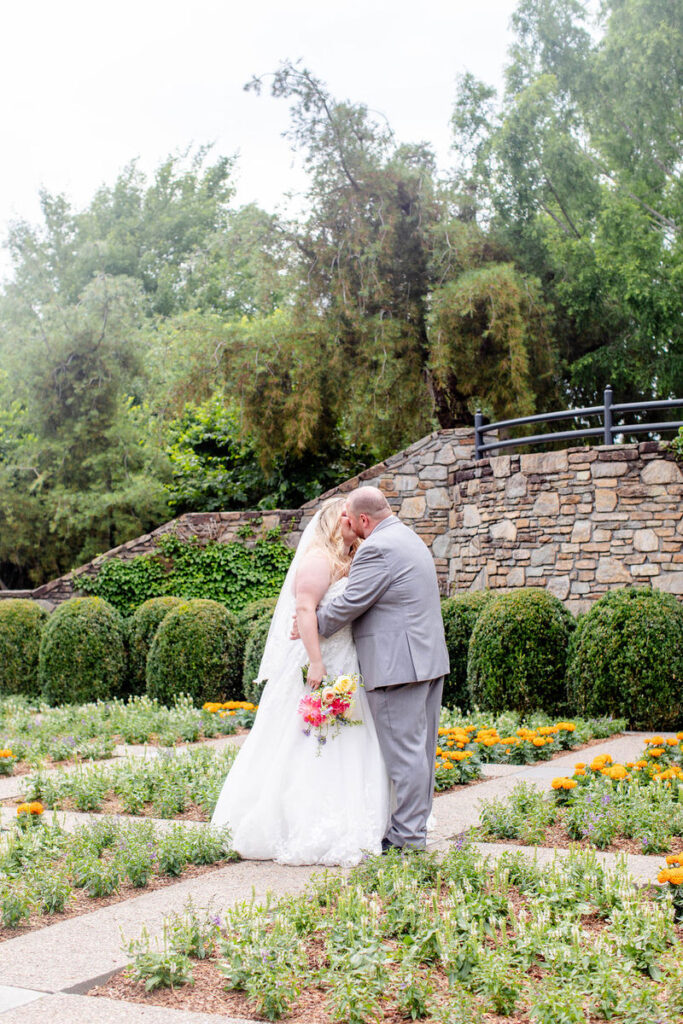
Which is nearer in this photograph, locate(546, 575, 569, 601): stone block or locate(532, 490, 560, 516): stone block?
locate(546, 575, 569, 601): stone block

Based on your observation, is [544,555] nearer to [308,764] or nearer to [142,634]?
[142,634]

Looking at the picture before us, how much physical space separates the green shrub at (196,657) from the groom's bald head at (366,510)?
234 inches

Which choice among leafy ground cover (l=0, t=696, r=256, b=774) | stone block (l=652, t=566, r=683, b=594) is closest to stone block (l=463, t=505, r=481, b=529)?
stone block (l=652, t=566, r=683, b=594)

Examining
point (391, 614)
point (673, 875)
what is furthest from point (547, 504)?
point (673, 875)

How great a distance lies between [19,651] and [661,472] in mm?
7716

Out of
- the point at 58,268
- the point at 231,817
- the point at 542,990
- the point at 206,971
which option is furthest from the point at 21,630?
the point at 58,268

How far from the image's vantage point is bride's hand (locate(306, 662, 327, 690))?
14.6 feet

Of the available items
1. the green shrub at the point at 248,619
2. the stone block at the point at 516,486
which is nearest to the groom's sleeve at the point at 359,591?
the green shrub at the point at 248,619

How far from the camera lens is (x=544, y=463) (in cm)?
1069

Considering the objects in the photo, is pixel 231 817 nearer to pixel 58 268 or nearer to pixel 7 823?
pixel 7 823

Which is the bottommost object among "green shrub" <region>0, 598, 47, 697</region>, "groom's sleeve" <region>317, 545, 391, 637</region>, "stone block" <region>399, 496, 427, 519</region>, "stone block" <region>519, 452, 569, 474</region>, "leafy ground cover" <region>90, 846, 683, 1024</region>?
"leafy ground cover" <region>90, 846, 683, 1024</region>

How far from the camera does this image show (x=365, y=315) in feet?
48.1

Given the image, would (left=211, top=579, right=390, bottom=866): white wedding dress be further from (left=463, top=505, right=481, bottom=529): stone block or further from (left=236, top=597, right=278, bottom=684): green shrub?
(left=463, top=505, right=481, bottom=529): stone block

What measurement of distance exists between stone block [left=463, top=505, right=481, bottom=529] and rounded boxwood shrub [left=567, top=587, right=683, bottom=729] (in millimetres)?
3503
